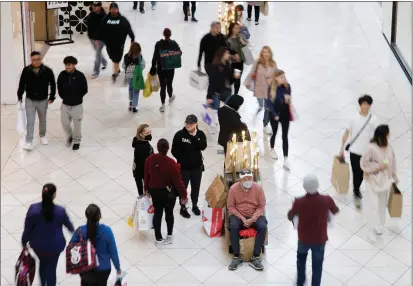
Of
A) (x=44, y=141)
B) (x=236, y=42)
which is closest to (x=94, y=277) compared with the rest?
(x=44, y=141)

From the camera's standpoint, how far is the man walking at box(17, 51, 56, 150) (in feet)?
42.4

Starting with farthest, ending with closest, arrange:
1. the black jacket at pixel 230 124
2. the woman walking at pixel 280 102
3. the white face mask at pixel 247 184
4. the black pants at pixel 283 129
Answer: the black pants at pixel 283 129, the woman walking at pixel 280 102, the black jacket at pixel 230 124, the white face mask at pixel 247 184

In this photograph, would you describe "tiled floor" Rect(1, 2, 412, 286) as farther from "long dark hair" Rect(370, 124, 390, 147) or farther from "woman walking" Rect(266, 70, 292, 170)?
"long dark hair" Rect(370, 124, 390, 147)

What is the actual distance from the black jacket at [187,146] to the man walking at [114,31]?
5.14 m

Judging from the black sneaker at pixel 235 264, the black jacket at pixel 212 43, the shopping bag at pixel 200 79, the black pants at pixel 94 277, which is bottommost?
the black sneaker at pixel 235 264

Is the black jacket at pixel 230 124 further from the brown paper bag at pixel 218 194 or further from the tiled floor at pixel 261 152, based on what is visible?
the brown paper bag at pixel 218 194

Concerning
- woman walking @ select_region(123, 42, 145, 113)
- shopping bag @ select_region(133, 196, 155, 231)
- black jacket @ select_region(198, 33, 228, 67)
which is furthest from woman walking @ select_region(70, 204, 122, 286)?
black jacket @ select_region(198, 33, 228, 67)

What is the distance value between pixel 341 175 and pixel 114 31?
5.84 m

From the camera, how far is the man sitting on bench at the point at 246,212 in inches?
405

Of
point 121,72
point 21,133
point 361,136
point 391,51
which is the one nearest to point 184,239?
point 361,136

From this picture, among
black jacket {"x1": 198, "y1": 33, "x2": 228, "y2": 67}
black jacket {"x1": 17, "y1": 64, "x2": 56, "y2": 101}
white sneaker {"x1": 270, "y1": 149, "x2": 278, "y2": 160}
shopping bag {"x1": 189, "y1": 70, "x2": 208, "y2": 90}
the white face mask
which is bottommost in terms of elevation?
white sneaker {"x1": 270, "y1": 149, "x2": 278, "y2": 160}

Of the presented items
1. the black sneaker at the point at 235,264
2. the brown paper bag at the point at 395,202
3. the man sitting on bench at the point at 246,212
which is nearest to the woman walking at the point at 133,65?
the man sitting on bench at the point at 246,212

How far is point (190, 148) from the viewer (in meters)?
11.1

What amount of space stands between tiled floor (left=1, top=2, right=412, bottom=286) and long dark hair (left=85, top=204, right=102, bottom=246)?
64.1 inches
